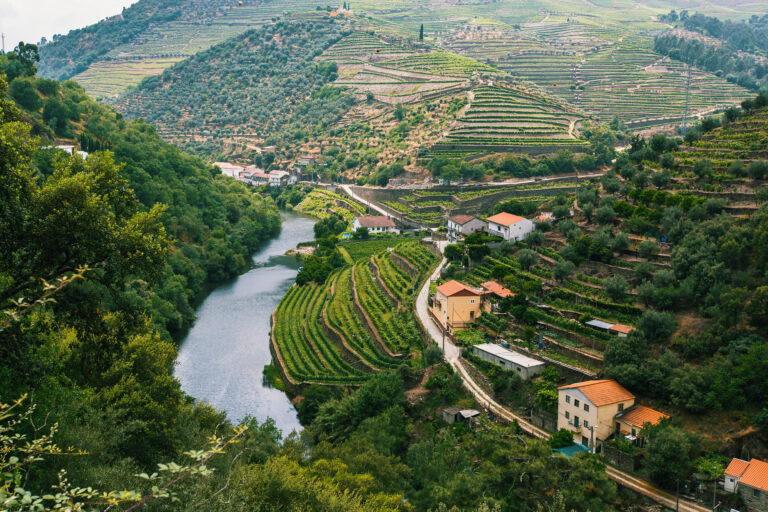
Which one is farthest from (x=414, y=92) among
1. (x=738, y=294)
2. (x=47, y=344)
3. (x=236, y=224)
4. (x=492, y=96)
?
(x=47, y=344)

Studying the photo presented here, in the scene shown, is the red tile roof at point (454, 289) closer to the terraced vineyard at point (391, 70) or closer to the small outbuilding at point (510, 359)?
the small outbuilding at point (510, 359)

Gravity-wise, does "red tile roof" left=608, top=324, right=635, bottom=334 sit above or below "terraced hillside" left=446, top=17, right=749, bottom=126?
below

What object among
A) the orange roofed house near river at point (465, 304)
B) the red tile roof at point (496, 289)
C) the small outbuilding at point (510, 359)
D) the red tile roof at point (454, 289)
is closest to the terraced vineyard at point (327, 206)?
→ the red tile roof at point (454, 289)

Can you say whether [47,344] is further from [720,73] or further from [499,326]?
[720,73]

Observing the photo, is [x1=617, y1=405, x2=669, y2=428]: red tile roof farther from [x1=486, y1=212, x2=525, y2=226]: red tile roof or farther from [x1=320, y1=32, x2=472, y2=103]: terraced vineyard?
[x1=320, y1=32, x2=472, y2=103]: terraced vineyard

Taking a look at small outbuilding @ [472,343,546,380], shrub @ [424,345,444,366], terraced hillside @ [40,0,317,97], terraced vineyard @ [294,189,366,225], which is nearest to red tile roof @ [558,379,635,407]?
small outbuilding @ [472,343,546,380]

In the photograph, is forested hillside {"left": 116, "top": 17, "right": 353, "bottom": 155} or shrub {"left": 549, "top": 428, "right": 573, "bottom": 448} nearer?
shrub {"left": 549, "top": 428, "right": 573, "bottom": 448}
